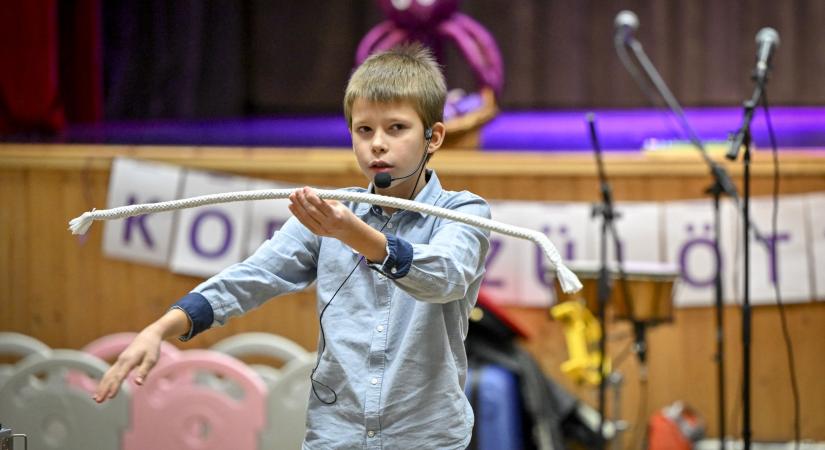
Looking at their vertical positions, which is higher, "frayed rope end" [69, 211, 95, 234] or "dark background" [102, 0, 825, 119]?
"dark background" [102, 0, 825, 119]

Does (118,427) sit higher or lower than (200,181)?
lower

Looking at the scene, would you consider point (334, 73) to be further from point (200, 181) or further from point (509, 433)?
point (509, 433)

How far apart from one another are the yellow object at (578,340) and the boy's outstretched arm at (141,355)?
2.56 m

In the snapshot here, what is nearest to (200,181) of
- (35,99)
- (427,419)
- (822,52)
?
(35,99)

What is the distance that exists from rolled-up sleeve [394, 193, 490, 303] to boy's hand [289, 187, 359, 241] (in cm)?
13

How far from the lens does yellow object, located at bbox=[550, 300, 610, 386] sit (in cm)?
417

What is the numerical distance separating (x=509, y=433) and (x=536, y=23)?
428cm

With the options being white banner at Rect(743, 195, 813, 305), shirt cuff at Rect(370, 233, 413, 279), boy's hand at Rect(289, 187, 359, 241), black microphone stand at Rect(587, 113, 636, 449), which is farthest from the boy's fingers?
white banner at Rect(743, 195, 813, 305)

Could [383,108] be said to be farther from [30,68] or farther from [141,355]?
[30,68]

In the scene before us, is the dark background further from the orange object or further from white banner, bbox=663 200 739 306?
the orange object

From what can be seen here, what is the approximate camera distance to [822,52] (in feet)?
23.4

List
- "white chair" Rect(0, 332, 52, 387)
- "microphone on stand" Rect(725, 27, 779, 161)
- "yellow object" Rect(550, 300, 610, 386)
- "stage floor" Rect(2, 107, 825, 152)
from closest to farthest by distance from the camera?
"microphone on stand" Rect(725, 27, 779, 161) → "yellow object" Rect(550, 300, 610, 386) → "white chair" Rect(0, 332, 52, 387) → "stage floor" Rect(2, 107, 825, 152)

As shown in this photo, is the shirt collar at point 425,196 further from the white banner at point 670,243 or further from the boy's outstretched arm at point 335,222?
the white banner at point 670,243

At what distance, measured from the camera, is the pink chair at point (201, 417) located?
3.65m
